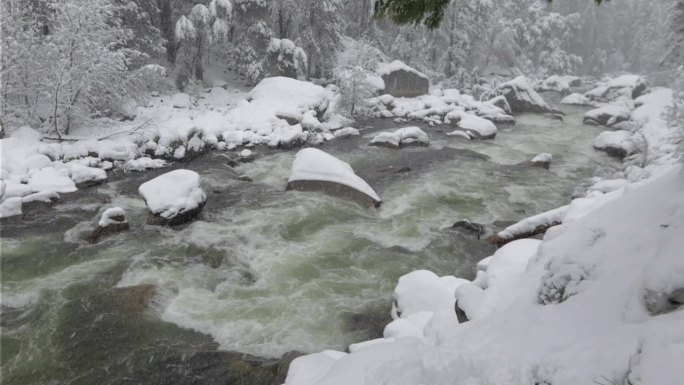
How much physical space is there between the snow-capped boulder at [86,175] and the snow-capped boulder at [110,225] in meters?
3.13

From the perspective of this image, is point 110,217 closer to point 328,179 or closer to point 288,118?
point 328,179

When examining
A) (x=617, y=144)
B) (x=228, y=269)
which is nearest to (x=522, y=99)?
(x=617, y=144)

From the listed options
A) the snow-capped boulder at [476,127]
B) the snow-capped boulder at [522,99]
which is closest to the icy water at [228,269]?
the snow-capped boulder at [476,127]

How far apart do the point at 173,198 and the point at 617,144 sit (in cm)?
1613

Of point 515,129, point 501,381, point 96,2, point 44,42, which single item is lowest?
point 515,129

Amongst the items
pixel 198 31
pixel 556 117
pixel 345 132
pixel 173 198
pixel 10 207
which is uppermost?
pixel 198 31

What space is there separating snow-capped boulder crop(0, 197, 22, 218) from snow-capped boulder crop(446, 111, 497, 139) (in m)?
16.1

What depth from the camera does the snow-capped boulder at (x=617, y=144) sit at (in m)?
16.2

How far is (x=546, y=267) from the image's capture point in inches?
202

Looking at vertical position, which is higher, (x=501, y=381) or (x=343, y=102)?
(x=501, y=381)

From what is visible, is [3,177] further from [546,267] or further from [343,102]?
[343,102]

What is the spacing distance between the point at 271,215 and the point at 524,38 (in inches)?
1477

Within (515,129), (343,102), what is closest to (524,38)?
(515,129)

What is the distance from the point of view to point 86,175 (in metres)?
12.0
